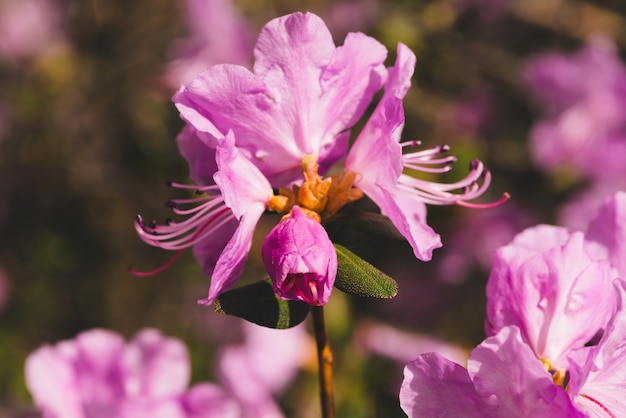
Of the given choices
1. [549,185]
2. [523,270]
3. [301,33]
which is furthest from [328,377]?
[549,185]

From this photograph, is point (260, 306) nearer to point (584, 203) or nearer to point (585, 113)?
point (584, 203)

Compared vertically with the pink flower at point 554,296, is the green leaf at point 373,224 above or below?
above

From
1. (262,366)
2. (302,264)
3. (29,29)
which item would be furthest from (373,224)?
(29,29)

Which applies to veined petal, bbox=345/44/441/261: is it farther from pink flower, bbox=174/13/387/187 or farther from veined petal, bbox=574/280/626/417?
veined petal, bbox=574/280/626/417

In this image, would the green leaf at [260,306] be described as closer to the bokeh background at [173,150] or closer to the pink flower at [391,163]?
the pink flower at [391,163]

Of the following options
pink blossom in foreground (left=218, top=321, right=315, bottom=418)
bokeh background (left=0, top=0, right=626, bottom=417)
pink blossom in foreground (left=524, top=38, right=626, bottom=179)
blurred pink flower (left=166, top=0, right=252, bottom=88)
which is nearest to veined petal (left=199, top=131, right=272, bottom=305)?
pink blossom in foreground (left=218, top=321, right=315, bottom=418)

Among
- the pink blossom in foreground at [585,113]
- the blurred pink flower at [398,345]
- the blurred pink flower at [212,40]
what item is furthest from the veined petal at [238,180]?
the pink blossom in foreground at [585,113]
